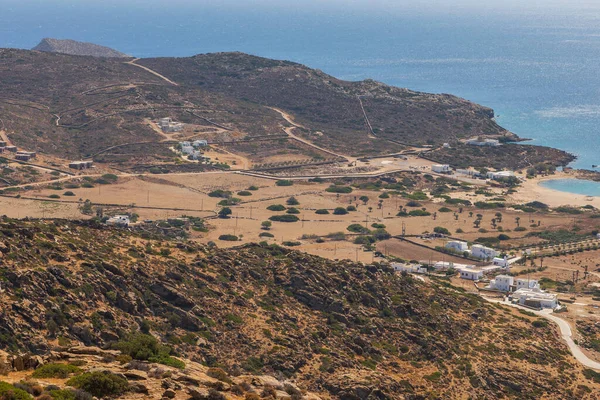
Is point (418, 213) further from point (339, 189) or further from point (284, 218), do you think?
point (284, 218)

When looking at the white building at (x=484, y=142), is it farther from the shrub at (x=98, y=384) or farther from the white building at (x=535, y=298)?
the shrub at (x=98, y=384)

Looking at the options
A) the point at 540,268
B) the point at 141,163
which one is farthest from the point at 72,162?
the point at 540,268

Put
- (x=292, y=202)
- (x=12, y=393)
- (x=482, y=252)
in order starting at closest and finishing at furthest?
1. (x=12, y=393)
2. (x=482, y=252)
3. (x=292, y=202)

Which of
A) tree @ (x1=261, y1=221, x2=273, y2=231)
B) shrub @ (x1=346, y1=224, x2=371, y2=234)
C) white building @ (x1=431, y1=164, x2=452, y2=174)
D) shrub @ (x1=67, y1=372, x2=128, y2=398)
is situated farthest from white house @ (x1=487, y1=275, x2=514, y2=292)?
white building @ (x1=431, y1=164, x2=452, y2=174)

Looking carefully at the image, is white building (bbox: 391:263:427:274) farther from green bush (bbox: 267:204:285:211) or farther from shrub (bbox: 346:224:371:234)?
green bush (bbox: 267:204:285:211)

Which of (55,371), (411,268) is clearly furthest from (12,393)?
(411,268)

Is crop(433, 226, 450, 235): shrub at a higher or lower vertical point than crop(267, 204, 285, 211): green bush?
lower

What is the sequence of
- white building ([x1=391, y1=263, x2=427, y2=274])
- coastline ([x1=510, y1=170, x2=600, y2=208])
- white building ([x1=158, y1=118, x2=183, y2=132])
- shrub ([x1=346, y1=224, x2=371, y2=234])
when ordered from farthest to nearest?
white building ([x1=158, y1=118, x2=183, y2=132]), coastline ([x1=510, y1=170, x2=600, y2=208]), shrub ([x1=346, y1=224, x2=371, y2=234]), white building ([x1=391, y1=263, x2=427, y2=274])

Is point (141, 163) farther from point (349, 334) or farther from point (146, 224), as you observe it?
point (349, 334)
